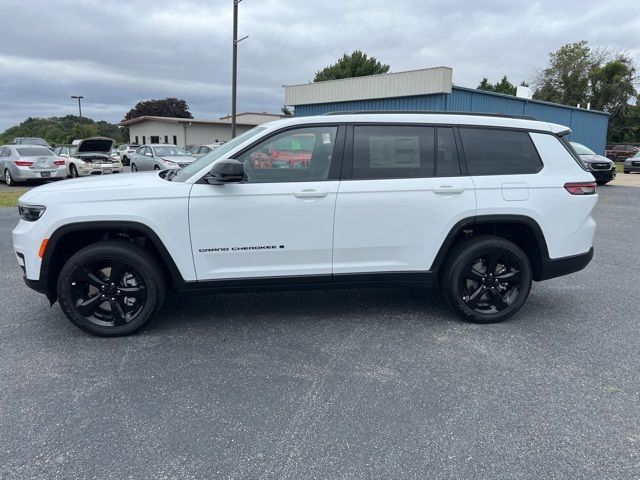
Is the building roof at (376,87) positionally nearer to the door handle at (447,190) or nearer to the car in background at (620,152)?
the door handle at (447,190)

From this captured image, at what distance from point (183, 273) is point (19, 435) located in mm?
1546

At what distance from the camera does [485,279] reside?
165 inches

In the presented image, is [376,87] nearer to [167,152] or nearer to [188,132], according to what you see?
[167,152]

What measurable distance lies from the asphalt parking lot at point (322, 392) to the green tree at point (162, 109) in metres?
78.4

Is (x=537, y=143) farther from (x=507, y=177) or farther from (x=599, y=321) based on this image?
(x=599, y=321)

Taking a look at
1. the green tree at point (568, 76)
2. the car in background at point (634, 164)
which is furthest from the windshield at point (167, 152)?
the green tree at point (568, 76)

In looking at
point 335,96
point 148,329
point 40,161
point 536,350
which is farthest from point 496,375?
point 335,96

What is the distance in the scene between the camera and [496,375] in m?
3.33

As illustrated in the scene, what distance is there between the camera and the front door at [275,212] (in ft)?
12.2

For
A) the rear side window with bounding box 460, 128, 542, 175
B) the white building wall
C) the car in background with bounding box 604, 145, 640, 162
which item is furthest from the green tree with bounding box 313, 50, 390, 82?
the rear side window with bounding box 460, 128, 542, 175

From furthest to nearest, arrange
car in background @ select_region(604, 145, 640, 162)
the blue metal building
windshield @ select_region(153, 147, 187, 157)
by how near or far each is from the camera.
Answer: car in background @ select_region(604, 145, 640, 162), windshield @ select_region(153, 147, 187, 157), the blue metal building

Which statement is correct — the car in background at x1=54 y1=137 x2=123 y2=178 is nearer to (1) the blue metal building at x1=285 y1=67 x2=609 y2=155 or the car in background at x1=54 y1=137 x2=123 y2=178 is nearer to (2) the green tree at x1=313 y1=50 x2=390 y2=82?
(1) the blue metal building at x1=285 y1=67 x2=609 y2=155

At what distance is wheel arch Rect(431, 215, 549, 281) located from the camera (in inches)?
160

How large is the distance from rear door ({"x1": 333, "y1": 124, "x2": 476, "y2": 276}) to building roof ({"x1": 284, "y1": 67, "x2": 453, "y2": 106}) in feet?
55.8
